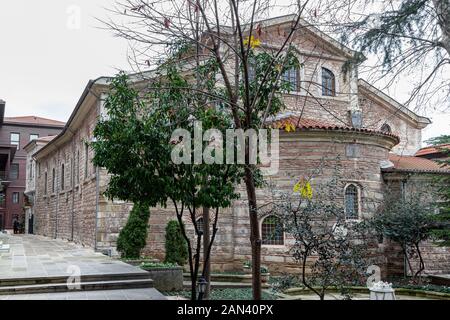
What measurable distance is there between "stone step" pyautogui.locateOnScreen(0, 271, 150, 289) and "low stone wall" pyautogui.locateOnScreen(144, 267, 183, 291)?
2.20 ft

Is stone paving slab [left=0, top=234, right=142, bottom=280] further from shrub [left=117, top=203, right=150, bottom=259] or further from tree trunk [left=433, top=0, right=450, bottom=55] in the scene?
tree trunk [left=433, top=0, right=450, bottom=55]

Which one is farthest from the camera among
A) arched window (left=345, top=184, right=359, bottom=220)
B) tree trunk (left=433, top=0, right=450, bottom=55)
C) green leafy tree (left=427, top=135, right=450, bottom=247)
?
arched window (left=345, top=184, right=359, bottom=220)

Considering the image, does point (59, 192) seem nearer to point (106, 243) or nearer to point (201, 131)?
point (106, 243)

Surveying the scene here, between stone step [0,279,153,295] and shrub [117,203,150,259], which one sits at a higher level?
shrub [117,203,150,259]

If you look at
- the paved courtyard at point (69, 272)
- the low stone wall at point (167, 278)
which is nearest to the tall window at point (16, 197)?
the paved courtyard at point (69, 272)

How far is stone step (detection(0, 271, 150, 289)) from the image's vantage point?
815cm

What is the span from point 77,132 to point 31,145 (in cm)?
1522

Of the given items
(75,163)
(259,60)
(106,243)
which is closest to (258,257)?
(259,60)

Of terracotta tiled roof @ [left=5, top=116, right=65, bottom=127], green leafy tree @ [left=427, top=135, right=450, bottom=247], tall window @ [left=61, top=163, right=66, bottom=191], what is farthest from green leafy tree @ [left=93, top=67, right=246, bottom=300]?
terracotta tiled roof @ [left=5, top=116, right=65, bottom=127]

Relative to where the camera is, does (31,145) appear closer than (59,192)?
No

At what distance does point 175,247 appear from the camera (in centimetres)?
1328

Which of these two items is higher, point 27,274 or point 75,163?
point 75,163

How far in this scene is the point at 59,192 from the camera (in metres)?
23.6
